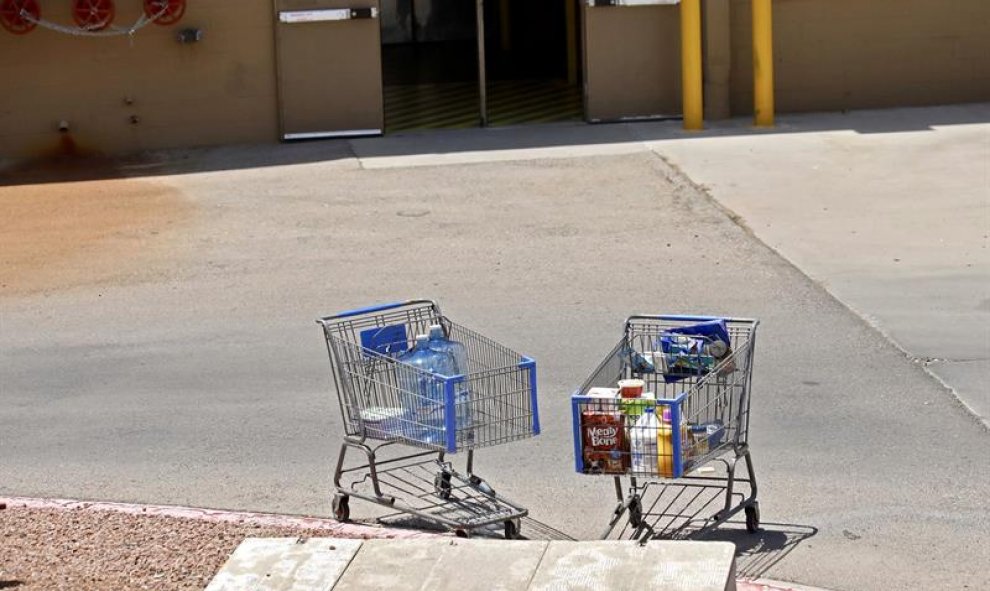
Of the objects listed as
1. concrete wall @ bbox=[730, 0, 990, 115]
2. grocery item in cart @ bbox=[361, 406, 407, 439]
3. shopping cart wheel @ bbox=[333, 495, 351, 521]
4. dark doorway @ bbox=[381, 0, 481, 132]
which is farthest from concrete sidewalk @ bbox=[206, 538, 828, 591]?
dark doorway @ bbox=[381, 0, 481, 132]

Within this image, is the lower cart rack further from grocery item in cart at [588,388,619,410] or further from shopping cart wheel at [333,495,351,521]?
grocery item in cart at [588,388,619,410]

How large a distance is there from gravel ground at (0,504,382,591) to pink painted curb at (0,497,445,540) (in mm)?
55

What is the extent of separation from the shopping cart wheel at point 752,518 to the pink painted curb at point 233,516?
1.56 metres

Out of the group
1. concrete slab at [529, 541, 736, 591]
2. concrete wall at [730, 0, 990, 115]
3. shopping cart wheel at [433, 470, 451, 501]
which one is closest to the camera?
concrete slab at [529, 541, 736, 591]

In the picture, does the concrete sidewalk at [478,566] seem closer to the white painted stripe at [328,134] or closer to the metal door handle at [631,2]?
the white painted stripe at [328,134]

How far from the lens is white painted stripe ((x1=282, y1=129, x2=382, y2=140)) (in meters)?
19.9

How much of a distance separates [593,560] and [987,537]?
7.39 ft

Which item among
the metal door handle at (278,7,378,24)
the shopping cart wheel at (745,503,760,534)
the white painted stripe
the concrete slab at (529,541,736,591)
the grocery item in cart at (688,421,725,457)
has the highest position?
the metal door handle at (278,7,378,24)

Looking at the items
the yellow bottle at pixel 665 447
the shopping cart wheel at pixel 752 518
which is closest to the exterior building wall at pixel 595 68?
the shopping cart wheel at pixel 752 518

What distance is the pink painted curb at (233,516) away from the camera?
782cm

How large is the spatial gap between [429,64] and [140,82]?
9.07m

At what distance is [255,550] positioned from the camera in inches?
276

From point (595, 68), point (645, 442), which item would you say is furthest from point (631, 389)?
point (595, 68)

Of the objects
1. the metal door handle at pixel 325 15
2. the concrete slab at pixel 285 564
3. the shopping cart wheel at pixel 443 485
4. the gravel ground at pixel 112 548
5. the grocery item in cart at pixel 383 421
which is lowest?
the gravel ground at pixel 112 548
